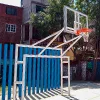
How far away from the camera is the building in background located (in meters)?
24.7

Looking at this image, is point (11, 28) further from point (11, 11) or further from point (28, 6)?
point (28, 6)

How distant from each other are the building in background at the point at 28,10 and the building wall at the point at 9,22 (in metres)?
0.60

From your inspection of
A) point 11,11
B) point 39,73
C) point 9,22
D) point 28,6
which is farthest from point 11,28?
point 39,73

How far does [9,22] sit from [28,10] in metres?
2.52

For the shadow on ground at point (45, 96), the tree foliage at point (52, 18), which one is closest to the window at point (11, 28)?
the tree foliage at point (52, 18)

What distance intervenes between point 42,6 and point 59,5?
599cm

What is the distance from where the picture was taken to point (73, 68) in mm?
19547

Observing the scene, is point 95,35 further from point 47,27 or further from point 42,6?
point 42,6

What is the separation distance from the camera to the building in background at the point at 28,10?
24.7 m

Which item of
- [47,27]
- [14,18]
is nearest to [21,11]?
[14,18]

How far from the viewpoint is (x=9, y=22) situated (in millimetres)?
25141

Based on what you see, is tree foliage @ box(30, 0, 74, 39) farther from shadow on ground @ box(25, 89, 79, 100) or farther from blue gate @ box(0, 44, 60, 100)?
shadow on ground @ box(25, 89, 79, 100)

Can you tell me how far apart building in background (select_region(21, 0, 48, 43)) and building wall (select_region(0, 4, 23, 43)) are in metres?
0.60

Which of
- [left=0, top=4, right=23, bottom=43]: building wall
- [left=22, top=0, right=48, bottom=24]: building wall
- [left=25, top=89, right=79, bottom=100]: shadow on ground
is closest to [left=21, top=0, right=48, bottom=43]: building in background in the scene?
[left=22, top=0, right=48, bottom=24]: building wall
